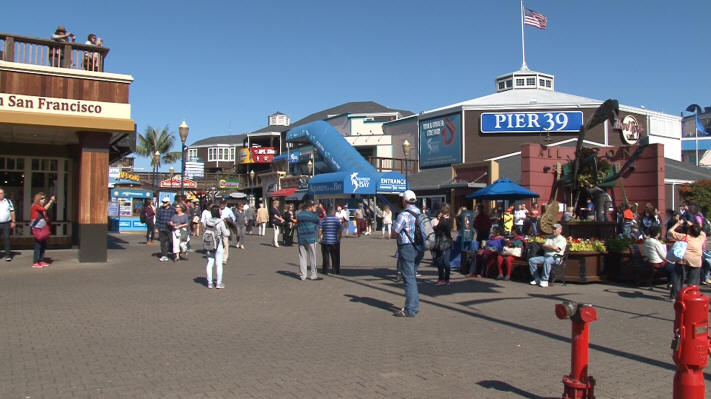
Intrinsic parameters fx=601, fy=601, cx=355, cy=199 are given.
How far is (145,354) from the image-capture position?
6.38 m

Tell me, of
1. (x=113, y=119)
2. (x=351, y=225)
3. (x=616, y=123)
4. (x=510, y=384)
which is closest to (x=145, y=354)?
(x=510, y=384)

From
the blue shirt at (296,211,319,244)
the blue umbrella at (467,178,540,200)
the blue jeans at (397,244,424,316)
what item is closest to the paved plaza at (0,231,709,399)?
the blue jeans at (397,244,424,316)

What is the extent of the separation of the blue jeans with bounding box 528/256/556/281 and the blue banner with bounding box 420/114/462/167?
977 inches

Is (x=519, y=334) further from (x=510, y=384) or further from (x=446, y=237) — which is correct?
(x=446, y=237)

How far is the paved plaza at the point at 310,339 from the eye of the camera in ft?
17.5

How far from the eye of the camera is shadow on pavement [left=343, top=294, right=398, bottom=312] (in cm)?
942

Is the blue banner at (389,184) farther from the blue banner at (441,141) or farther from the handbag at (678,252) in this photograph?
the handbag at (678,252)

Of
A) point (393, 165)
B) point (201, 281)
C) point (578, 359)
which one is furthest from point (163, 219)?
point (393, 165)

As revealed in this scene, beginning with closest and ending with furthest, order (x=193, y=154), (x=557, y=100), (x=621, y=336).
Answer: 1. (x=621, y=336)
2. (x=557, y=100)
3. (x=193, y=154)

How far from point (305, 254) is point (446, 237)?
295 cm

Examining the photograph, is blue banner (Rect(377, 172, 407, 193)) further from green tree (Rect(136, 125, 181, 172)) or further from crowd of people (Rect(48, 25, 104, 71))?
green tree (Rect(136, 125, 181, 172))

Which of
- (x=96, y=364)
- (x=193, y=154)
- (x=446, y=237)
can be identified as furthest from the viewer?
(x=193, y=154)

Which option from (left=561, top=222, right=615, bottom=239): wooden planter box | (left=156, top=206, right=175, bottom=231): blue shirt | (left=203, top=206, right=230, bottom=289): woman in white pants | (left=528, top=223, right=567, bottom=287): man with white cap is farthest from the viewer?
(left=156, top=206, right=175, bottom=231): blue shirt

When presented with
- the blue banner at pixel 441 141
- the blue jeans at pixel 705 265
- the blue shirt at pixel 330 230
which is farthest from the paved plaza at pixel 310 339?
the blue banner at pixel 441 141
